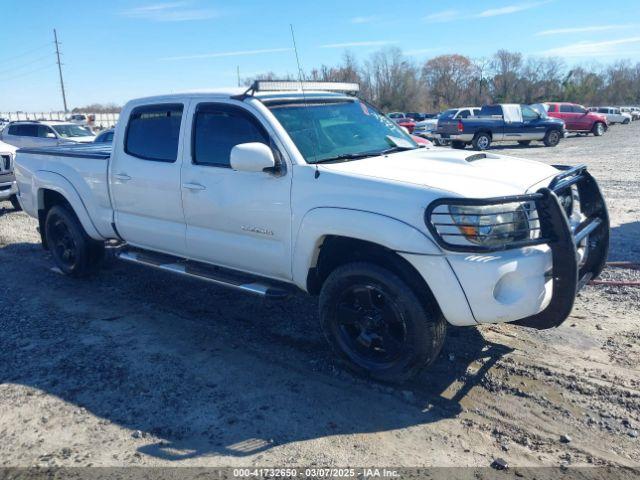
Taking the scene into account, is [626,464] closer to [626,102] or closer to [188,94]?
[188,94]

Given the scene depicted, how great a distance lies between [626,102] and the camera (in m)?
87.2

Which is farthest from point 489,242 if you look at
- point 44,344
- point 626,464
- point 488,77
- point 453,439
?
point 488,77

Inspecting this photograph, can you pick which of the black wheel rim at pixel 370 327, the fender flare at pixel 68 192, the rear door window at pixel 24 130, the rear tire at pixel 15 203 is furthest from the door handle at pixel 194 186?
the rear door window at pixel 24 130

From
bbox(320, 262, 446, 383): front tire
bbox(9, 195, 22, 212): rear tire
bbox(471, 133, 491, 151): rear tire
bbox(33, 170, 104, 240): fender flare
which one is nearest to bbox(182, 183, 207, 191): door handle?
bbox(320, 262, 446, 383): front tire

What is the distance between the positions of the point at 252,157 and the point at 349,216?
849 millimetres

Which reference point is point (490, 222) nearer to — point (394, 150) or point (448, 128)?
point (394, 150)

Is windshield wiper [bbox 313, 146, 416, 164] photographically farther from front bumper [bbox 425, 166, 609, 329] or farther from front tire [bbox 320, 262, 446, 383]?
front bumper [bbox 425, 166, 609, 329]

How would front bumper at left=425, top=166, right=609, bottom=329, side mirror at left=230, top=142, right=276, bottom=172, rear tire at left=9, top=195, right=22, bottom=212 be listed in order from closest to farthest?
front bumper at left=425, top=166, right=609, bottom=329
side mirror at left=230, top=142, right=276, bottom=172
rear tire at left=9, top=195, right=22, bottom=212

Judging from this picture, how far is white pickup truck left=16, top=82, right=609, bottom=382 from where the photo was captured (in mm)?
3438

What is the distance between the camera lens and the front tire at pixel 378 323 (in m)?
3.66

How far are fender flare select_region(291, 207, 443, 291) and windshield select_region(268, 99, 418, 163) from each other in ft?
1.79

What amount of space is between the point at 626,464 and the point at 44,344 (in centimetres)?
440

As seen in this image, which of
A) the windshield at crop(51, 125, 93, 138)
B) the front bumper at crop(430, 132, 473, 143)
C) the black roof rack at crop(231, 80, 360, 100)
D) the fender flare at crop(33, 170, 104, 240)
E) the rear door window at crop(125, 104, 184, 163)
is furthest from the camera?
the front bumper at crop(430, 132, 473, 143)

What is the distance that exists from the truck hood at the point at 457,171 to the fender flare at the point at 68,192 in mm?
3271
